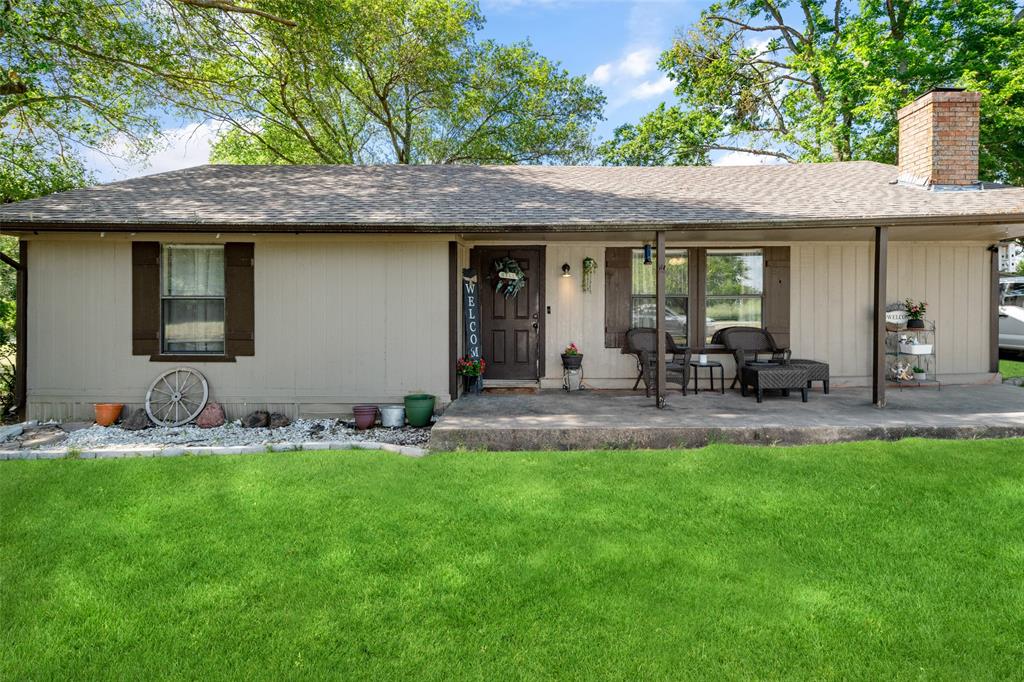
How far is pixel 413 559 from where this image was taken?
10.9 feet

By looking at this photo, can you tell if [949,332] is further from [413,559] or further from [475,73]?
[475,73]

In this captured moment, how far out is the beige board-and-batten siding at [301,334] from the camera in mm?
7328

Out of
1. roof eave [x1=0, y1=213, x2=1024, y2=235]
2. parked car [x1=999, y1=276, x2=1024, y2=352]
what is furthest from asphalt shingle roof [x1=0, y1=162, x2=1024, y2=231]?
parked car [x1=999, y1=276, x2=1024, y2=352]

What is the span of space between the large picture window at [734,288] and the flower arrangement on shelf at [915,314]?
2028mm

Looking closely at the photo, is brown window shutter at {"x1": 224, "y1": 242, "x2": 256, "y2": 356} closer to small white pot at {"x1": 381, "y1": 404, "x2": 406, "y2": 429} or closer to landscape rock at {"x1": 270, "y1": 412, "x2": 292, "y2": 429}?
landscape rock at {"x1": 270, "y1": 412, "x2": 292, "y2": 429}

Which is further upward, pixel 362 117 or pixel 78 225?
pixel 362 117

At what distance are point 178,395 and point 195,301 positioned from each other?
3.79 ft

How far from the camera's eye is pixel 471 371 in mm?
8078

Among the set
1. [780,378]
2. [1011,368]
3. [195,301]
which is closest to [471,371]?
[195,301]

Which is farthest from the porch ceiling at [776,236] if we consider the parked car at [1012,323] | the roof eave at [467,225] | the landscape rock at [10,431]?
the parked car at [1012,323]

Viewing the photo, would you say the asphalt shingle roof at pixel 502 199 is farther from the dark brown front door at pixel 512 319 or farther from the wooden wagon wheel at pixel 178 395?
the wooden wagon wheel at pixel 178 395

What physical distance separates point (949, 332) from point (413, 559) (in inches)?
352

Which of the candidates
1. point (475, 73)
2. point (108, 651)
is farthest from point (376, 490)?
point (475, 73)

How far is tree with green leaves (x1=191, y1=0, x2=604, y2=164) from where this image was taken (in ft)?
52.0
